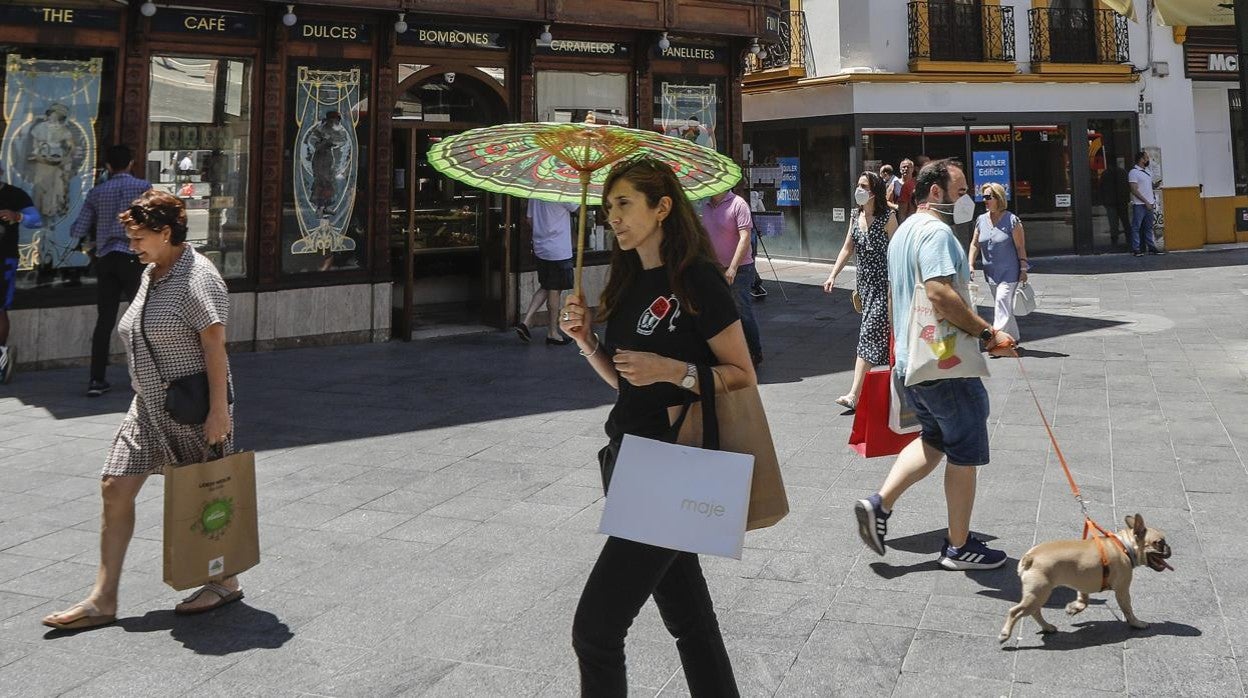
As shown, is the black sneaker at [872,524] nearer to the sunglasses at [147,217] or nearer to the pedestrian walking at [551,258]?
the sunglasses at [147,217]


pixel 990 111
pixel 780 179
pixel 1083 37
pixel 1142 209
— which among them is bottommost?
pixel 1142 209

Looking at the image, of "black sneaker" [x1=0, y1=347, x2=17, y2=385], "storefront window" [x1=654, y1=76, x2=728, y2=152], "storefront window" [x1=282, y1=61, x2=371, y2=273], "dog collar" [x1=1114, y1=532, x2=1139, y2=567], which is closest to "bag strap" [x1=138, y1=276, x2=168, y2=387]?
"dog collar" [x1=1114, y1=532, x2=1139, y2=567]

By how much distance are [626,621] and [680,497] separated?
0.39 m

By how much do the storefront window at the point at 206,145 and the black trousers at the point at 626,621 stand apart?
9.26 metres

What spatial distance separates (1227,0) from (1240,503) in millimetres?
3326

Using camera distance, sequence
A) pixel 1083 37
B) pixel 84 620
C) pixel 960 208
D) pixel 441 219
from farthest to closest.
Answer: pixel 1083 37
pixel 441 219
pixel 960 208
pixel 84 620

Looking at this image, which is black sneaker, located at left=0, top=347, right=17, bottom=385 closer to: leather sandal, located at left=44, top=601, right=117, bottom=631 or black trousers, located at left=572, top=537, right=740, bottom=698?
leather sandal, located at left=44, top=601, right=117, bottom=631

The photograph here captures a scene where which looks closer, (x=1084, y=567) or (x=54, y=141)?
(x=1084, y=567)

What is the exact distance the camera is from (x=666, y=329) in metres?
3.51

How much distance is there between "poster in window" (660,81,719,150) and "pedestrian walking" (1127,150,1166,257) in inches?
461

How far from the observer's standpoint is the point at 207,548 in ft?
15.9

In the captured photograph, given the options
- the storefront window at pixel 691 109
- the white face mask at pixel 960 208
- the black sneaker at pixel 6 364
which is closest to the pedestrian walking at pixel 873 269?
the white face mask at pixel 960 208

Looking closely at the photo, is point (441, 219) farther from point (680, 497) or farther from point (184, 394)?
point (680, 497)

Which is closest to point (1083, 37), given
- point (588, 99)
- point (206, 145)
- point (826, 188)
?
point (826, 188)
